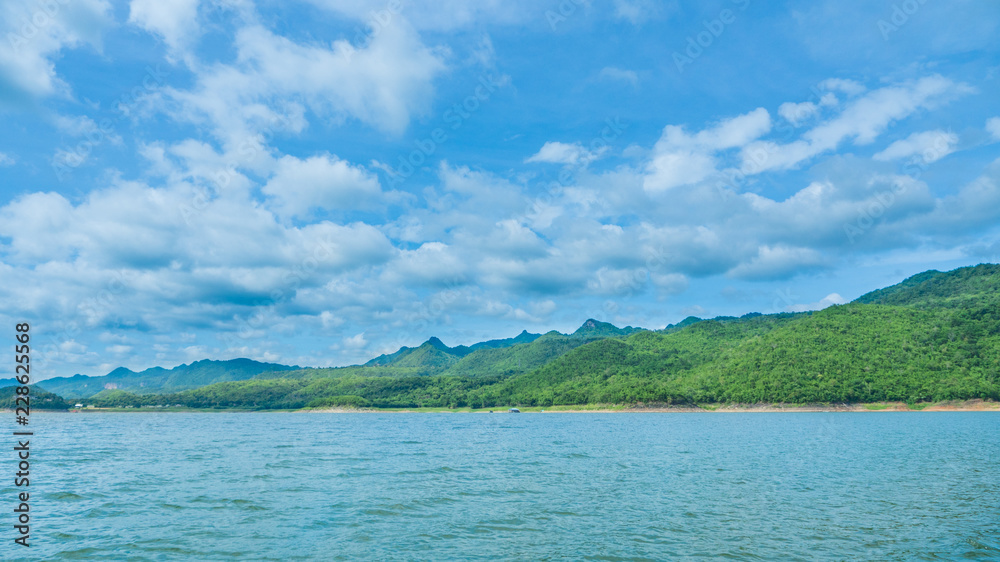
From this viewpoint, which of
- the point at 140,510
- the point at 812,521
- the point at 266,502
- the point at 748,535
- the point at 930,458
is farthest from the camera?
the point at 930,458

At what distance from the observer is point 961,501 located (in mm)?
27609

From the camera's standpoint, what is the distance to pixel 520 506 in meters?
27.7

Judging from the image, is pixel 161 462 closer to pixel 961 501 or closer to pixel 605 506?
pixel 605 506

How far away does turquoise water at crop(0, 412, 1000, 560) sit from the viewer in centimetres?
2022

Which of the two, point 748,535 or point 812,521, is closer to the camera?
→ point 748,535

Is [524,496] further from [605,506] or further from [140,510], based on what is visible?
[140,510]

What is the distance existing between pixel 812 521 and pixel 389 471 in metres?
28.9

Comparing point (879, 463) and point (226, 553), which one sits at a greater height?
point (226, 553)

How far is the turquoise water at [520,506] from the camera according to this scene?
66.3 feet

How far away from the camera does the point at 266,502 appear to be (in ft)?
95.2

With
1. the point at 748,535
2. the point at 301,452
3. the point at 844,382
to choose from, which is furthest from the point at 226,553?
the point at 844,382

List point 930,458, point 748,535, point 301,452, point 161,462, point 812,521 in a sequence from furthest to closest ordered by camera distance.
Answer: point 301,452 < point 161,462 < point 930,458 < point 812,521 < point 748,535

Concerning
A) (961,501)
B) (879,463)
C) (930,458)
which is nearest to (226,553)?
(961,501)

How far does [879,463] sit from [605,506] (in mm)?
29580
